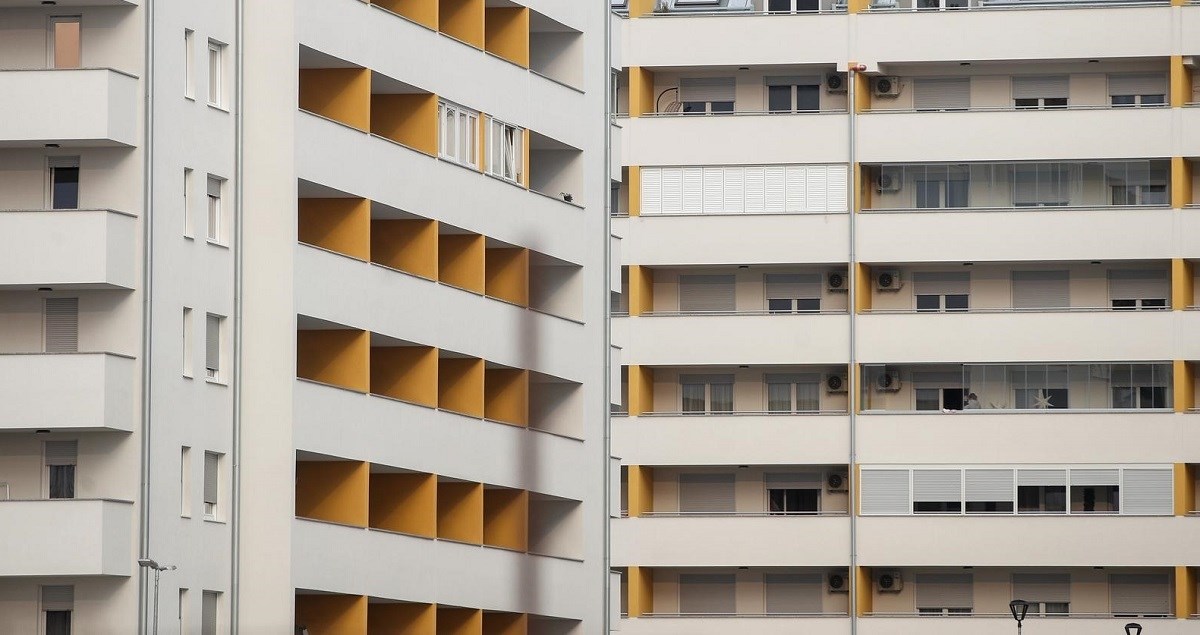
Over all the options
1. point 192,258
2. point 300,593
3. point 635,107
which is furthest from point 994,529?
point 192,258

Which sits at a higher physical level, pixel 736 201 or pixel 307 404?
pixel 736 201

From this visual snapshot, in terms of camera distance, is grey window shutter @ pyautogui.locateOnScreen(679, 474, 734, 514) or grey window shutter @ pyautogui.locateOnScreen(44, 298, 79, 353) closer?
grey window shutter @ pyautogui.locateOnScreen(44, 298, 79, 353)

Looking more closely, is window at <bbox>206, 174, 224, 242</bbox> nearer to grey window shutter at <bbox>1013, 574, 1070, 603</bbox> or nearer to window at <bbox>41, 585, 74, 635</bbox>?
window at <bbox>41, 585, 74, 635</bbox>

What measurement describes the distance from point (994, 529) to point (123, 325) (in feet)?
110

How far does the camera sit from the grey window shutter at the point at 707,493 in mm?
78188

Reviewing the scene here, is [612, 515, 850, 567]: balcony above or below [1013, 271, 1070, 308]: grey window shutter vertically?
below

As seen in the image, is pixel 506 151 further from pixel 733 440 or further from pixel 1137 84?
pixel 1137 84

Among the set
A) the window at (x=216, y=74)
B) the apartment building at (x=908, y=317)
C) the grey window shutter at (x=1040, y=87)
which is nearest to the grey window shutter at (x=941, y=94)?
the apartment building at (x=908, y=317)

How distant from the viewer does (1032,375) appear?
252ft

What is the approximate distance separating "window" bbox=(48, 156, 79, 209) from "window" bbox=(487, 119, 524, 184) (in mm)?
11815

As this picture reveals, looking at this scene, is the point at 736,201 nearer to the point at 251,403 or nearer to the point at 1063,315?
the point at 1063,315

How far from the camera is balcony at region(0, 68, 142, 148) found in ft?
158

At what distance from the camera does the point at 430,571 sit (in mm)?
56156

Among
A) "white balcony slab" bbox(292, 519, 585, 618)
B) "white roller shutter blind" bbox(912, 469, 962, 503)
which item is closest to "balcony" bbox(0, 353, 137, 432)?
"white balcony slab" bbox(292, 519, 585, 618)
